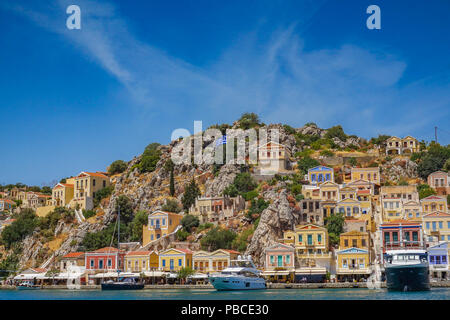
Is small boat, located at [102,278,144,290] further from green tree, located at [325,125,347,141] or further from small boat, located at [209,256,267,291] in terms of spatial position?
green tree, located at [325,125,347,141]

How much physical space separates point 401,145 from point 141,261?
38.5 m

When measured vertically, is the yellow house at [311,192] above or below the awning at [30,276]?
above

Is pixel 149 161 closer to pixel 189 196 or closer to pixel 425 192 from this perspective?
pixel 189 196

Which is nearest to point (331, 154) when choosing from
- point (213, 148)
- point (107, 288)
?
point (213, 148)

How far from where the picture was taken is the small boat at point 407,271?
32719 mm

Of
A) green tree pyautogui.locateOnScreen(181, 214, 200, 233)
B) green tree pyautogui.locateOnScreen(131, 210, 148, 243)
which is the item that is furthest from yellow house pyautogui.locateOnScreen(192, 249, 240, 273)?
green tree pyautogui.locateOnScreen(131, 210, 148, 243)

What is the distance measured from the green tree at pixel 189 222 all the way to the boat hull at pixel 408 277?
85.1 ft

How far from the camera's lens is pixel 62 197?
233 feet

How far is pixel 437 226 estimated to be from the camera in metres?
47.8

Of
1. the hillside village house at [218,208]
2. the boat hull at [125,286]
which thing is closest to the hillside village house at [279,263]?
the hillside village house at [218,208]

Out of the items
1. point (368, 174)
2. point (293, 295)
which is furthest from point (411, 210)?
point (293, 295)

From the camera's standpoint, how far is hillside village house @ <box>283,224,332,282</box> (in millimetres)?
46228

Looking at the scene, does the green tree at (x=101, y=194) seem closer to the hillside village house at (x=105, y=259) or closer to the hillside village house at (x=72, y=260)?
the hillside village house at (x=72, y=260)
